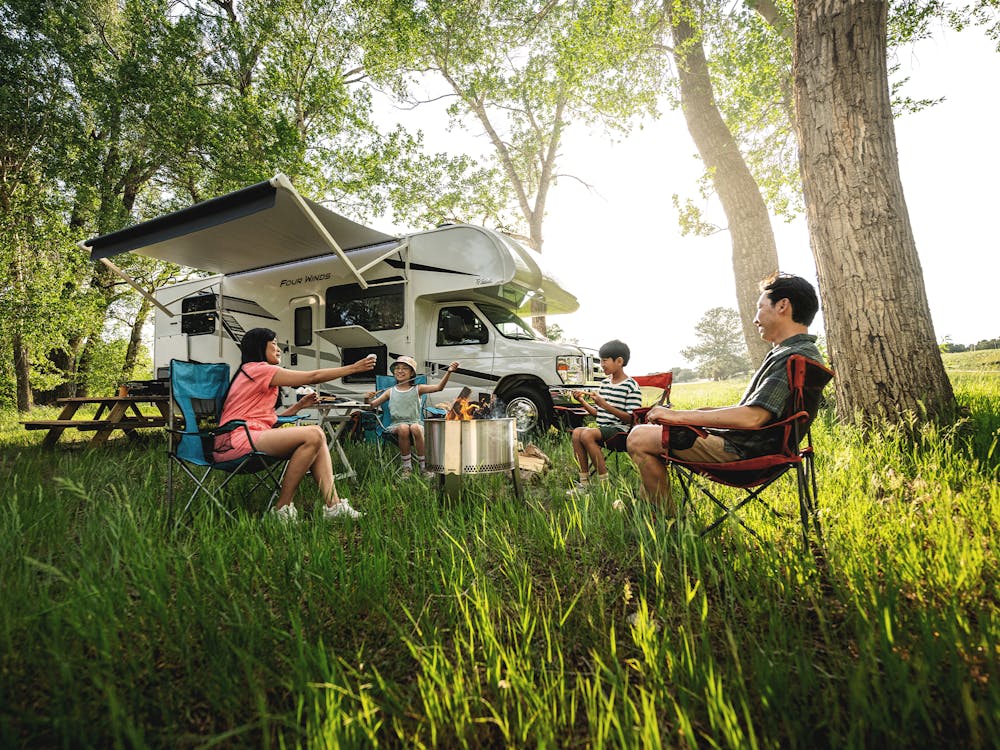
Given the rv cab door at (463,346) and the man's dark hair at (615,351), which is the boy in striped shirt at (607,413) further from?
the rv cab door at (463,346)

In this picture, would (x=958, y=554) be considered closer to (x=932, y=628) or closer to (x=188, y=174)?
(x=932, y=628)

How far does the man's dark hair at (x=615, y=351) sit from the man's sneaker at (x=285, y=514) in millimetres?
2516

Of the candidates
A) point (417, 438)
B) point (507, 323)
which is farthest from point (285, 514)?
point (507, 323)

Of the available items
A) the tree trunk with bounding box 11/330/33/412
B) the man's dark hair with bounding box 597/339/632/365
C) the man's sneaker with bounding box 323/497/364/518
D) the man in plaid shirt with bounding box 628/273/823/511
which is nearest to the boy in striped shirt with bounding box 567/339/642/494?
the man's dark hair with bounding box 597/339/632/365

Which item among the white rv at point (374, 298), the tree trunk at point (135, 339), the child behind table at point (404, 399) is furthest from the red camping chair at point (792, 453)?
the tree trunk at point (135, 339)

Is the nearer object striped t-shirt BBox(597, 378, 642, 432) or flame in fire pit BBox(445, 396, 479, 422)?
flame in fire pit BBox(445, 396, 479, 422)

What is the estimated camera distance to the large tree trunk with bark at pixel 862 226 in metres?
3.55

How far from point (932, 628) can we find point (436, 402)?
5972 millimetres

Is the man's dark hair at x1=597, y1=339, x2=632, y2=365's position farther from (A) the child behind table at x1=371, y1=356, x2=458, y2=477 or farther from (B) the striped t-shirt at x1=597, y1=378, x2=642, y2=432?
(A) the child behind table at x1=371, y1=356, x2=458, y2=477

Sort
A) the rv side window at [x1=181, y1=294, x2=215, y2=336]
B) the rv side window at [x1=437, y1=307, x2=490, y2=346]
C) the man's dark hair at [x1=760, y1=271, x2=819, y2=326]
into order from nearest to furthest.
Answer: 1. the man's dark hair at [x1=760, y1=271, x2=819, y2=326]
2. the rv side window at [x1=437, y1=307, x2=490, y2=346]
3. the rv side window at [x1=181, y1=294, x2=215, y2=336]

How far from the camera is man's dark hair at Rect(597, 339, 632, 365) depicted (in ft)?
12.3

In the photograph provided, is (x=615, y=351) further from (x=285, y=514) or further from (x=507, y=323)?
(x=507, y=323)

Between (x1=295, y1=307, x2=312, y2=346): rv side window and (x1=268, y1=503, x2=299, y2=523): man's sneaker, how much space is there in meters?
5.32

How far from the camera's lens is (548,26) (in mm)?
12617
